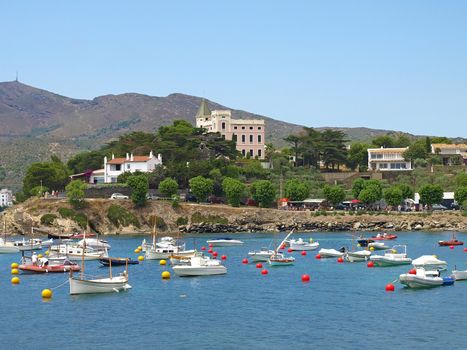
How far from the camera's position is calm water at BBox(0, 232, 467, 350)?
5966cm

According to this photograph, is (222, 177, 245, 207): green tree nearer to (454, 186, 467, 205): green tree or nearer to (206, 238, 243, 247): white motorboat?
(206, 238, 243, 247): white motorboat

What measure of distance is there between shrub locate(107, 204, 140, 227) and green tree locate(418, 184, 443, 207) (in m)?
53.7

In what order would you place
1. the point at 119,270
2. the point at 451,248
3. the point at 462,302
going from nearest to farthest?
the point at 462,302 → the point at 119,270 → the point at 451,248

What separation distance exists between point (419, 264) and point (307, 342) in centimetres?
3443

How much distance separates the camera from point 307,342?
59094 millimetres

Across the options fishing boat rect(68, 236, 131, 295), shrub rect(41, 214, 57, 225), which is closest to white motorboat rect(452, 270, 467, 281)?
fishing boat rect(68, 236, 131, 295)

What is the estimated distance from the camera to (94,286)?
78.4m

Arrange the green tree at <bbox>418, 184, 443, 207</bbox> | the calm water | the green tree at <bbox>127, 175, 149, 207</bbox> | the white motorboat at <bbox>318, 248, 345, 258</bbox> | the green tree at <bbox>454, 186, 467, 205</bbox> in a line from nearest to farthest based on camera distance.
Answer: the calm water
the white motorboat at <bbox>318, 248, 345, 258</bbox>
the green tree at <bbox>127, 175, 149, 207</bbox>
the green tree at <bbox>418, 184, 443, 207</bbox>
the green tree at <bbox>454, 186, 467, 205</bbox>

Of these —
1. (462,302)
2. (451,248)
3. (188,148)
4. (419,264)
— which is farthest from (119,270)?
(188,148)

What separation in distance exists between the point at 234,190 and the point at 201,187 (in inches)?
254

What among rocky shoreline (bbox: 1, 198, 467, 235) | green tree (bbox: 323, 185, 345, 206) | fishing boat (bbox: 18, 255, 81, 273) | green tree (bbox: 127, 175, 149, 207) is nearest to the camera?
fishing boat (bbox: 18, 255, 81, 273)

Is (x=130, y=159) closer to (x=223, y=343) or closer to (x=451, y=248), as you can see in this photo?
(x=451, y=248)

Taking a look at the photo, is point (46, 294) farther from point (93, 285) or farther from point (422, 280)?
point (422, 280)

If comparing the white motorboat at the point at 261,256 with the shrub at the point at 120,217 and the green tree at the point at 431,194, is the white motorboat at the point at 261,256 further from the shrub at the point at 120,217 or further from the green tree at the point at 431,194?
the green tree at the point at 431,194
